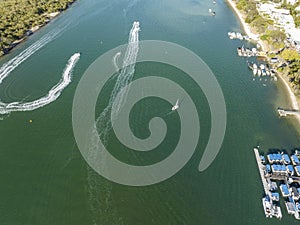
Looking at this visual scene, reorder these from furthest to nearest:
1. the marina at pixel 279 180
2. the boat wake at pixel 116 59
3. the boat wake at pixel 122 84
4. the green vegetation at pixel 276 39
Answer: the green vegetation at pixel 276 39 → the boat wake at pixel 116 59 → the boat wake at pixel 122 84 → the marina at pixel 279 180

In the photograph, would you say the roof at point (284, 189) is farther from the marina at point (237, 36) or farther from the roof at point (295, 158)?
the marina at point (237, 36)

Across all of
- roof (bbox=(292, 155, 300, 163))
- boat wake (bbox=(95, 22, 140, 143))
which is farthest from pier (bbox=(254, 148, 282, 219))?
boat wake (bbox=(95, 22, 140, 143))

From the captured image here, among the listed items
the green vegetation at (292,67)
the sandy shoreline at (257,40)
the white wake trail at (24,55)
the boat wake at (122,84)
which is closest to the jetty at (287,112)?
the sandy shoreline at (257,40)

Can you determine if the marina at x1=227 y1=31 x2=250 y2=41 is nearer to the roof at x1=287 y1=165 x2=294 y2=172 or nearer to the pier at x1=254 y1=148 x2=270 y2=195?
the pier at x1=254 y1=148 x2=270 y2=195

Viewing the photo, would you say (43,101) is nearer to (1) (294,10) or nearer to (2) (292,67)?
(2) (292,67)

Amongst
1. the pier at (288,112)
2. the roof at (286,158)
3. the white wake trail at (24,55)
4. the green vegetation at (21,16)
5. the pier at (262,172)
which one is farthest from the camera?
the green vegetation at (21,16)

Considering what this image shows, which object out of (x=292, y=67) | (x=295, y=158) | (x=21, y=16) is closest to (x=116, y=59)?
(x=21, y=16)
